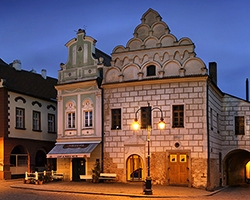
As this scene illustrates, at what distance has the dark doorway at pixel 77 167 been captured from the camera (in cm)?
3103

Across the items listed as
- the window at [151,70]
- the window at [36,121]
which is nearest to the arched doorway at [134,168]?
the window at [151,70]

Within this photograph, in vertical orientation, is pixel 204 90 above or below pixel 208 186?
above

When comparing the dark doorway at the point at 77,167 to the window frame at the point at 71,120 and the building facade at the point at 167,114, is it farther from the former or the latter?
the window frame at the point at 71,120

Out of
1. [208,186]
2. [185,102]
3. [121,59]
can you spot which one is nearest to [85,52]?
[121,59]

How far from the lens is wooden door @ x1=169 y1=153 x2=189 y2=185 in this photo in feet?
89.6

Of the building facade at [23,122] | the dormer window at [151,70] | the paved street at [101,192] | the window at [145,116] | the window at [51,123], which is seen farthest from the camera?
the window at [51,123]

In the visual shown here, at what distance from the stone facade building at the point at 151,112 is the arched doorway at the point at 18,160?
6140mm

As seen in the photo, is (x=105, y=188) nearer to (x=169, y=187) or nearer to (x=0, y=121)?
(x=169, y=187)

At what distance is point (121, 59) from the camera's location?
30.4 metres

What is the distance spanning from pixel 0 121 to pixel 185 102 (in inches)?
629

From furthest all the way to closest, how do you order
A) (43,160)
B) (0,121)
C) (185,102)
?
(43,160), (0,121), (185,102)

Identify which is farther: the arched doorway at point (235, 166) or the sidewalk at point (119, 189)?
the arched doorway at point (235, 166)

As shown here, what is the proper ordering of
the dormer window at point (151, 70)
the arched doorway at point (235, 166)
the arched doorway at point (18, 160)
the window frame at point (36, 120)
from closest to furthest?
the dormer window at point (151, 70), the arched doorway at point (235, 166), the arched doorway at point (18, 160), the window frame at point (36, 120)

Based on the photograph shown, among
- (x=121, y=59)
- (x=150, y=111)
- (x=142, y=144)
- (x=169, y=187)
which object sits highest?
(x=121, y=59)
